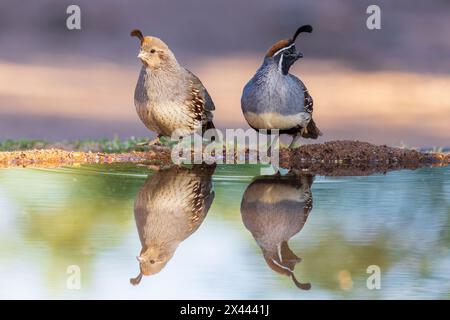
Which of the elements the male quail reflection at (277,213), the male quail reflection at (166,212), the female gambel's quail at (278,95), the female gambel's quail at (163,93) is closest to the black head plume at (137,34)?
the female gambel's quail at (163,93)

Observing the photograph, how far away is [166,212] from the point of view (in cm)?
674

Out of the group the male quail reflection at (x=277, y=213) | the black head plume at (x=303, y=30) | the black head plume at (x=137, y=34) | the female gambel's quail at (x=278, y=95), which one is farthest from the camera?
the black head plume at (x=303, y=30)

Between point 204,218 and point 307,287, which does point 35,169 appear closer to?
point 204,218

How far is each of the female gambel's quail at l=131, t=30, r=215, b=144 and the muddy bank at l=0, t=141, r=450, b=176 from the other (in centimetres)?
54

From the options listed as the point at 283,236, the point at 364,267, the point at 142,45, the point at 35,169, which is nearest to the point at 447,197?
the point at 283,236

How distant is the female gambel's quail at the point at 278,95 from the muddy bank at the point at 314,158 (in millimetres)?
413

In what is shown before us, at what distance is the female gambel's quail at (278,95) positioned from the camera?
10117 mm

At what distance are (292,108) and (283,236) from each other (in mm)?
4307

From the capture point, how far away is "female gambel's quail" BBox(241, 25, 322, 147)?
10.1 meters
